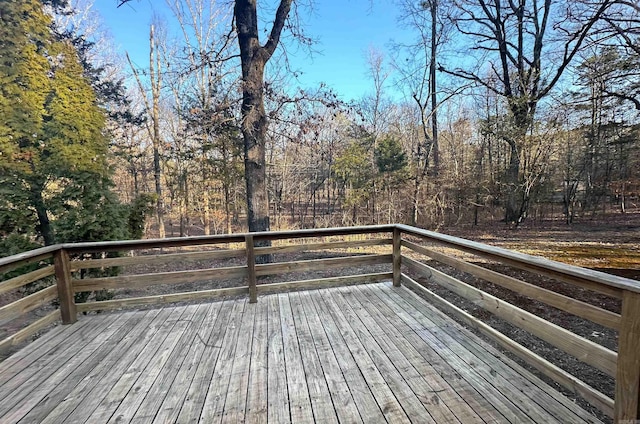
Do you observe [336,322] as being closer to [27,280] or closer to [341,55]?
[27,280]

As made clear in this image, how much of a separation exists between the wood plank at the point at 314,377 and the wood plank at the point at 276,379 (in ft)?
0.46

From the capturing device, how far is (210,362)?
202 centimetres

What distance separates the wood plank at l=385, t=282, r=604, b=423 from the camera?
4.93ft

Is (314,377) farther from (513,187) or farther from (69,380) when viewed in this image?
(513,187)

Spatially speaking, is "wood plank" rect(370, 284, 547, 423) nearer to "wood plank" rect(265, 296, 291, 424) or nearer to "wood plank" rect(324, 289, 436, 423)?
"wood plank" rect(324, 289, 436, 423)

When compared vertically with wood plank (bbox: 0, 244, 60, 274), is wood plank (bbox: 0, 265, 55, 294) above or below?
below

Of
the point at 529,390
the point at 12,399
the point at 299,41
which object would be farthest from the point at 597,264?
the point at 12,399

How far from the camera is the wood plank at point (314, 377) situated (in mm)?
1540

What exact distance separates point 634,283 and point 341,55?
35.6 feet

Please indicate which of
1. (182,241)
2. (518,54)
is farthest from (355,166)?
(182,241)

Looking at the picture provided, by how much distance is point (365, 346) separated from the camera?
2178 mm

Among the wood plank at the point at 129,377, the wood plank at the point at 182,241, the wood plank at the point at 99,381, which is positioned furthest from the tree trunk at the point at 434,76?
the wood plank at the point at 99,381

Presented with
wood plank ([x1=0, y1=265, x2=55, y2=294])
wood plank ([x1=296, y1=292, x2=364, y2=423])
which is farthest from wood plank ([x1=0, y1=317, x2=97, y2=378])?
wood plank ([x1=296, y1=292, x2=364, y2=423])

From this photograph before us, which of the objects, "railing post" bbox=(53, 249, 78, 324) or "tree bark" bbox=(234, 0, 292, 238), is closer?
"railing post" bbox=(53, 249, 78, 324)
